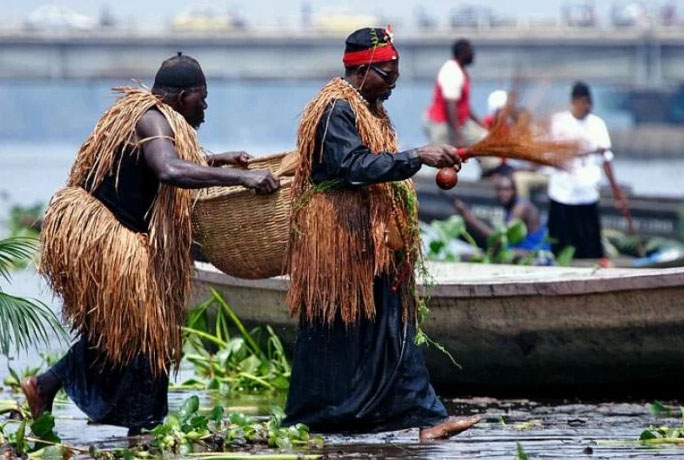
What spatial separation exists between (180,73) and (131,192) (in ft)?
1.76

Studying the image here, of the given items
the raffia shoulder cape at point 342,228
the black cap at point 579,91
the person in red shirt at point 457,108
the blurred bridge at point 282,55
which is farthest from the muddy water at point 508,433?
the blurred bridge at point 282,55

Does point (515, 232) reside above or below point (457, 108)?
below

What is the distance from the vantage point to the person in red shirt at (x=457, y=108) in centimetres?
1680

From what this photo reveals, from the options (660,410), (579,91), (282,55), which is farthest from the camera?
(282,55)

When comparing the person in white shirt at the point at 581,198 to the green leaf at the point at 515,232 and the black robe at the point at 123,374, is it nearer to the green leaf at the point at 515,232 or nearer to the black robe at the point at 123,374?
the green leaf at the point at 515,232

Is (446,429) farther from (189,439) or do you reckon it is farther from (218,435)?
(189,439)

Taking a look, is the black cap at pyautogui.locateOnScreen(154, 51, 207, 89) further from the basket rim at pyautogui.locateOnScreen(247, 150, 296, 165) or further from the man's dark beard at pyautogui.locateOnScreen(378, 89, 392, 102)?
the man's dark beard at pyautogui.locateOnScreen(378, 89, 392, 102)

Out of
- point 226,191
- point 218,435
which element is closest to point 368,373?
point 218,435

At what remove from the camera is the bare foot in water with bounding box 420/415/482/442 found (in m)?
7.62

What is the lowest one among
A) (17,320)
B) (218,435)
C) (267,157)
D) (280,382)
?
(280,382)

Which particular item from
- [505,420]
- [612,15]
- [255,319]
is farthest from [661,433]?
[612,15]

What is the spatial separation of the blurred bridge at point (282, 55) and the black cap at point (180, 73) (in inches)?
2147

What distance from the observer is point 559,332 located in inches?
360

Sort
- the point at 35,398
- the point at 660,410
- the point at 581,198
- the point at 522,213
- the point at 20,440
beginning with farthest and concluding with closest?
1. the point at 522,213
2. the point at 581,198
3. the point at 660,410
4. the point at 35,398
5. the point at 20,440
